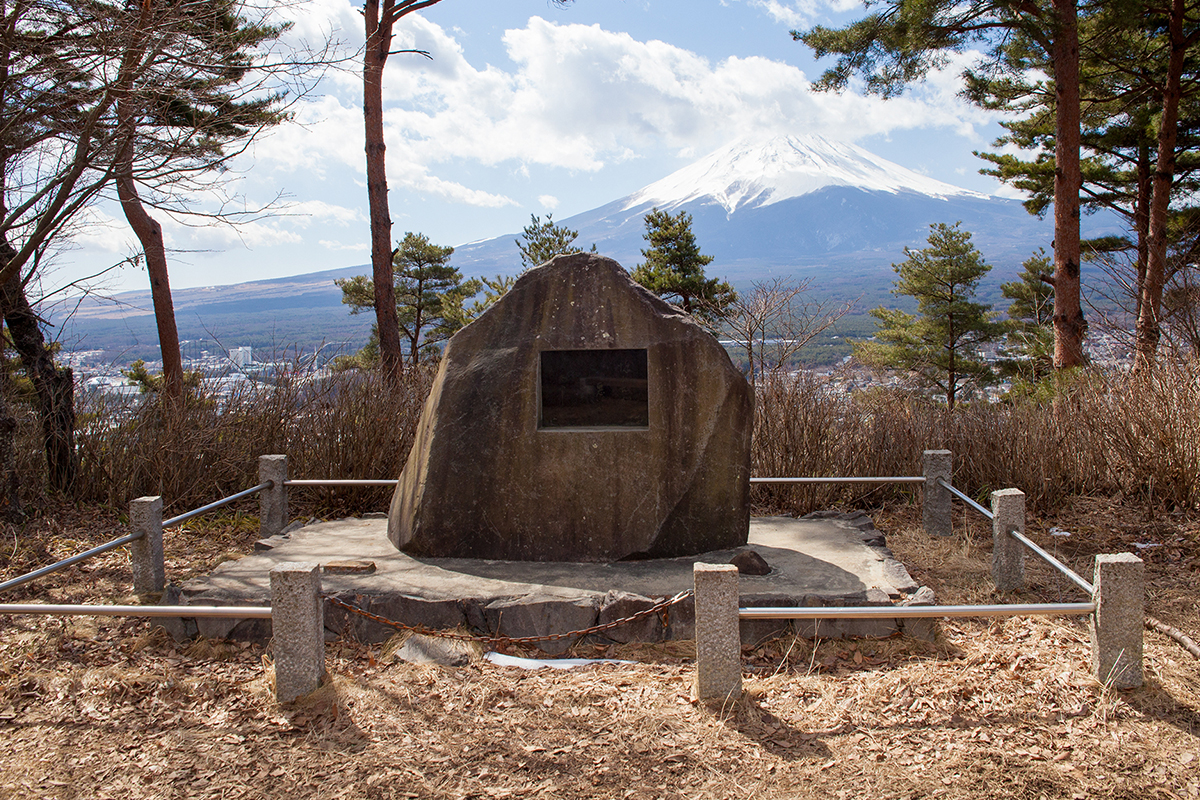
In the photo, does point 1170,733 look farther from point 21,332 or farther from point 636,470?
point 21,332

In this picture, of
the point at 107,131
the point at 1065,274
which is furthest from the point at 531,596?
the point at 1065,274

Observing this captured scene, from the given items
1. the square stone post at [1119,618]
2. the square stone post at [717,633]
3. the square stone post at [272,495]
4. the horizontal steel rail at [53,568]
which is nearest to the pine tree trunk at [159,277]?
the square stone post at [272,495]

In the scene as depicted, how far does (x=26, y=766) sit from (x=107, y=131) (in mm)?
4791

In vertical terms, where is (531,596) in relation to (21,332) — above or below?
below

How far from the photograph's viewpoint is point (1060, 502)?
6.93 m

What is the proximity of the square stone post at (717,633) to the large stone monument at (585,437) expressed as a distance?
1.47 m

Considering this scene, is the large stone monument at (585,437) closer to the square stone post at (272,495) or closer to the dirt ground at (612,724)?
the dirt ground at (612,724)

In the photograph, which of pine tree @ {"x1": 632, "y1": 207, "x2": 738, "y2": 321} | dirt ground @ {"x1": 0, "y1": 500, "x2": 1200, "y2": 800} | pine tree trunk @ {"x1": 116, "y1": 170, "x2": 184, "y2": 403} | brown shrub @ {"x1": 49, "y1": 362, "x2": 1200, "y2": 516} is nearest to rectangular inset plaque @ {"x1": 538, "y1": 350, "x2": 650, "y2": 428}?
dirt ground @ {"x1": 0, "y1": 500, "x2": 1200, "y2": 800}

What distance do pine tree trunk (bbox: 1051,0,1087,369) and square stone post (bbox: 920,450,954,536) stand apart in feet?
17.7

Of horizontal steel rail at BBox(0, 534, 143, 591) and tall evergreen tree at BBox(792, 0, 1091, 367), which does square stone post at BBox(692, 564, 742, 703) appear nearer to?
horizontal steel rail at BBox(0, 534, 143, 591)

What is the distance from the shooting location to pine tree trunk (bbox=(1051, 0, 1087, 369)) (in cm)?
977

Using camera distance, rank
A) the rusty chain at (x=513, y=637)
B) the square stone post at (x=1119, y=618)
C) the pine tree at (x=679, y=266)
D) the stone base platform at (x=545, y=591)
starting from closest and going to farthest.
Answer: the square stone post at (x=1119, y=618) → the rusty chain at (x=513, y=637) → the stone base platform at (x=545, y=591) → the pine tree at (x=679, y=266)

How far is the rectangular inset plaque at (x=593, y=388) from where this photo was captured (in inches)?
199

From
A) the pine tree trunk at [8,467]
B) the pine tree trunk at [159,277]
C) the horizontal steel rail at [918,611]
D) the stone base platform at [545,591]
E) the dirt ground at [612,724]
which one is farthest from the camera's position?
the pine tree trunk at [159,277]
